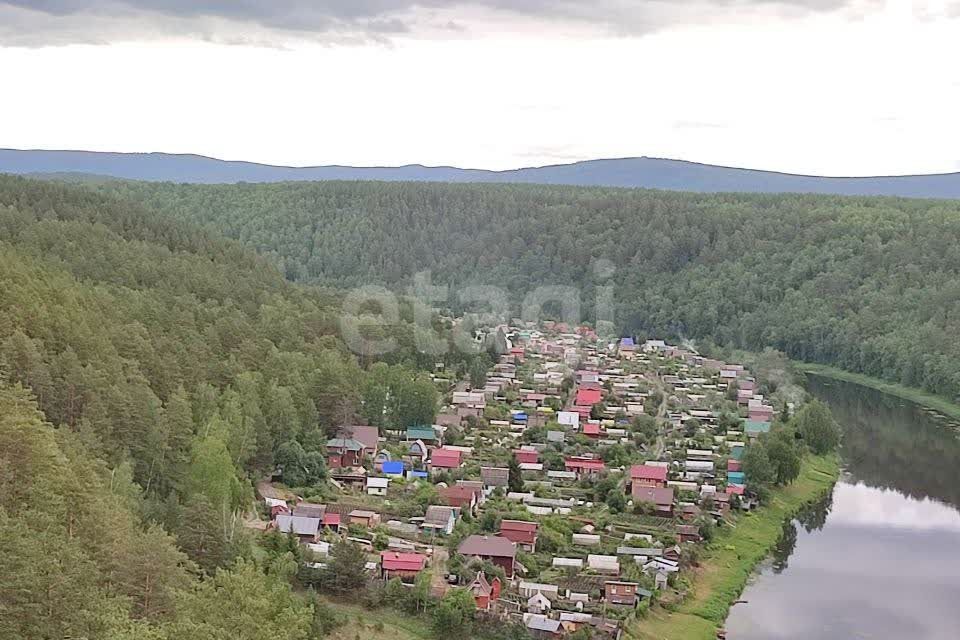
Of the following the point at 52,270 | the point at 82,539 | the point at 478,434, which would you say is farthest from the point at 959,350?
the point at 82,539

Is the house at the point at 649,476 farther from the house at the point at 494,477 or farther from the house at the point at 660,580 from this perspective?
the house at the point at 660,580

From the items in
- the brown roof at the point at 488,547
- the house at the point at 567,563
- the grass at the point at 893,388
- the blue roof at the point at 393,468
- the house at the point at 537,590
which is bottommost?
the grass at the point at 893,388

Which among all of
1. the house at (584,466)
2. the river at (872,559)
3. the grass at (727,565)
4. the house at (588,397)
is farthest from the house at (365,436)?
the house at (588,397)

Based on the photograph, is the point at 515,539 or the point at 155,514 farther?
the point at 515,539

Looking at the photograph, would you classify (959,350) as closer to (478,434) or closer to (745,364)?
(745,364)

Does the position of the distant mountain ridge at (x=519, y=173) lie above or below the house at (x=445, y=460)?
above

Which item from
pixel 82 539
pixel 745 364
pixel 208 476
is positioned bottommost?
pixel 745 364

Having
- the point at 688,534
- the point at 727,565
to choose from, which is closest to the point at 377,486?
the point at 688,534

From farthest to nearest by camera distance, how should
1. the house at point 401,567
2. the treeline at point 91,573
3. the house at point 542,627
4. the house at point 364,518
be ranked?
the house at point 364,518 < the house at point 401,567 < the house at point 542,627 < the treeline at point 91,573
